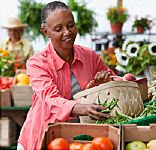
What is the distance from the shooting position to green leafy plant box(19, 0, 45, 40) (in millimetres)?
7901

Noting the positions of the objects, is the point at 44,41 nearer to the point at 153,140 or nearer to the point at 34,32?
the point at 34,32

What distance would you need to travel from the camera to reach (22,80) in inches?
200

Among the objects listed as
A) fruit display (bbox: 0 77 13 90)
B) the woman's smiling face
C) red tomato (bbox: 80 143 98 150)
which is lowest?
fruit display (bbox: 0 77 13 90)

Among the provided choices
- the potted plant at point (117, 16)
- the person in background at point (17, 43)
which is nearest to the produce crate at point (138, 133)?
the person in background at point (17, 43)

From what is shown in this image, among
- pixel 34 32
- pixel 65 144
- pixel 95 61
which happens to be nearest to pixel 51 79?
pixel 95 61

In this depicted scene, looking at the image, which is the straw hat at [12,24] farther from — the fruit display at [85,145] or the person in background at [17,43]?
the fruit display at [85,145]

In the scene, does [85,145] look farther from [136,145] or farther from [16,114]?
[16,114]

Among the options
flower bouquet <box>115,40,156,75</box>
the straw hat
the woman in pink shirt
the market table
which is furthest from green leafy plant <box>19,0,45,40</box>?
the woman in pink shirt

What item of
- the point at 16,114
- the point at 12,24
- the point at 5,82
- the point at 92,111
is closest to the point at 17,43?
the point at 12,24

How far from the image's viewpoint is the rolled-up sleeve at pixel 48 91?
2.20 meters

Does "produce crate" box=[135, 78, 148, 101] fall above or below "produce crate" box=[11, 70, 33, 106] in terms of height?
above

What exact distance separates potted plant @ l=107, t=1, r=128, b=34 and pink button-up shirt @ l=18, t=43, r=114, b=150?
689 cm

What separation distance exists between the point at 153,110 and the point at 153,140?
0.42m

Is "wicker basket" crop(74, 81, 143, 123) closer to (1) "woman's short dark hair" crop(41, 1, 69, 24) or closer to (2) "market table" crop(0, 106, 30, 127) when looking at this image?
(1) "woman's short dark hair" crop(41, 1, 69, 24)
